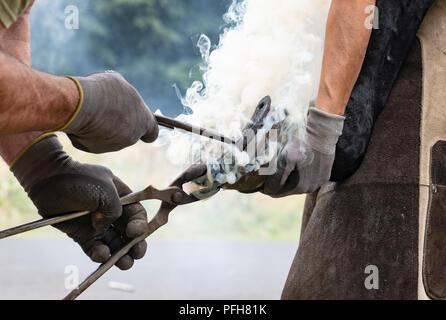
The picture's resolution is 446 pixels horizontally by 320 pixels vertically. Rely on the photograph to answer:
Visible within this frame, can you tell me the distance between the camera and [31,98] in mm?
856

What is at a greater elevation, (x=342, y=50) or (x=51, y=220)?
(x=342, y=50)

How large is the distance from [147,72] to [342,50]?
134 inches

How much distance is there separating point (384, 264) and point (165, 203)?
379 mm

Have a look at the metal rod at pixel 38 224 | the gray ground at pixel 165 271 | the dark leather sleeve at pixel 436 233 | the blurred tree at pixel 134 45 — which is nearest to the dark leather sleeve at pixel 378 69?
the dark leather sleeve at pixel 436 233

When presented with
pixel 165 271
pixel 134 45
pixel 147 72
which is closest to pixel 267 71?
pixel 165 271

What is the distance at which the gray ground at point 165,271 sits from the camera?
2824 mm

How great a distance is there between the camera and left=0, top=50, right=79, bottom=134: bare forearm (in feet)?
2.74

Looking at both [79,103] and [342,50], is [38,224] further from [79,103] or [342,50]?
[342,50]

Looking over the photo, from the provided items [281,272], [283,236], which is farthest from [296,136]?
[283,236]

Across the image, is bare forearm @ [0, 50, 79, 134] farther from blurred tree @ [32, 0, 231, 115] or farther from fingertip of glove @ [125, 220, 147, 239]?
blurred tree @ [32, 0, 231, 115]

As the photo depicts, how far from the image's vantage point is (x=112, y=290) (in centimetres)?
290

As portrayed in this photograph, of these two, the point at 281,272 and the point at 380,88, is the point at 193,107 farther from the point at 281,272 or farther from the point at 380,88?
the point at 281,272

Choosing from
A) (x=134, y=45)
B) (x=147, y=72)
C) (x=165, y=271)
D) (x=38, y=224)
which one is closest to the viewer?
(x=38, y=224)

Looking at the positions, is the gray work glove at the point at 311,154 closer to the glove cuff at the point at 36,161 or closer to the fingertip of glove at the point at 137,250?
the fingertip of glove at the point at 137,250
